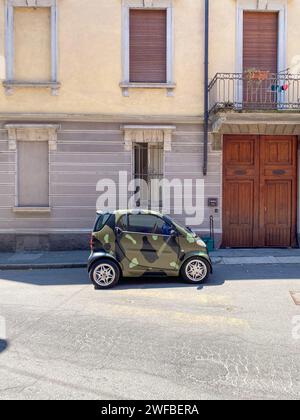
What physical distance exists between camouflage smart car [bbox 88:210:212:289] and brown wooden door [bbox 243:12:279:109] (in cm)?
605

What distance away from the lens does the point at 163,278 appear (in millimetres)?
9297

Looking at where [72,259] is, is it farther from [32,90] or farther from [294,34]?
[294,34]

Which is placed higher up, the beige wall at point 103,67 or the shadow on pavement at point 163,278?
the beige wall at point 103,67

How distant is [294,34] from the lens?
500 inches

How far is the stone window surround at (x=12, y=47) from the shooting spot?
1247 cm

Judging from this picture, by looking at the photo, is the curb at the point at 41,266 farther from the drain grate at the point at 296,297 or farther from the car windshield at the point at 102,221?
the drain grate at the point at 296,297

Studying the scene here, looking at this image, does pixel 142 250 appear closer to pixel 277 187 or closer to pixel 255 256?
pixel 255 256

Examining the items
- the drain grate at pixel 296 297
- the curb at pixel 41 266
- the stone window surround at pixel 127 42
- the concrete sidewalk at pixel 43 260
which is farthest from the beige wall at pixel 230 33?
the drain grate at pixel 296 297

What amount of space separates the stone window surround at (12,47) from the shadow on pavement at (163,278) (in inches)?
220

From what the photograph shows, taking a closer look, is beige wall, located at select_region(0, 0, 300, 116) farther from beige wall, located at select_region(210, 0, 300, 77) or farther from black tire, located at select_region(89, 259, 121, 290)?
black tire, located at select_region(89, 259, 121, 290)

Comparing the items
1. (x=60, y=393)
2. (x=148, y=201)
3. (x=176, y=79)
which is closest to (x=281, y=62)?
(x=176, y=79)
